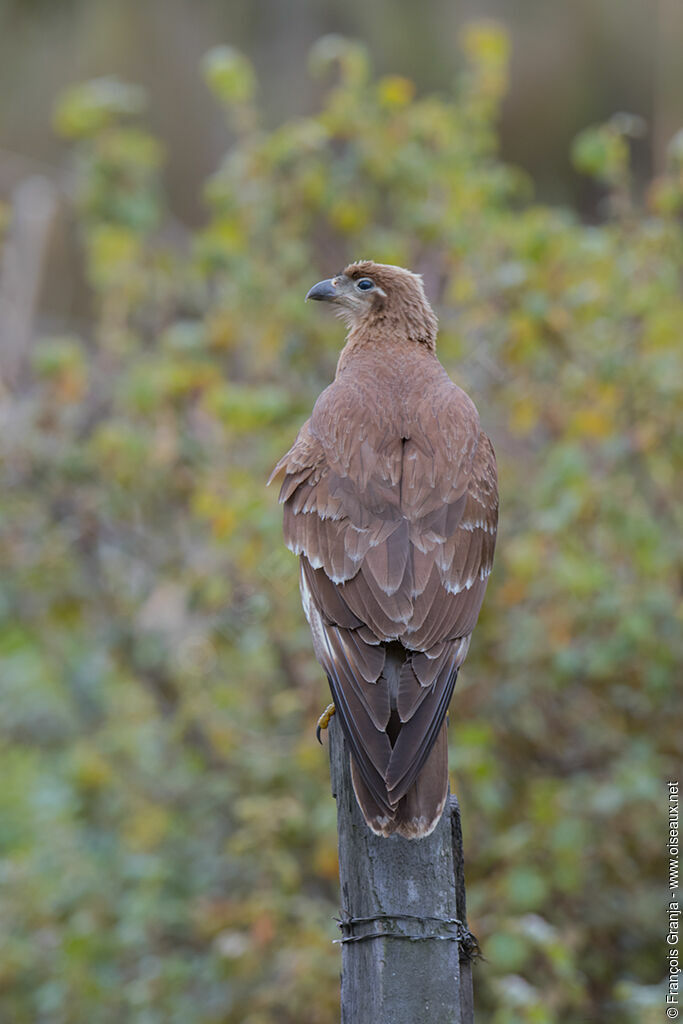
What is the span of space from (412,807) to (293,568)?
7.30 feet

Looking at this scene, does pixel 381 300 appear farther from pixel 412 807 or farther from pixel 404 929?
pixel 404 929

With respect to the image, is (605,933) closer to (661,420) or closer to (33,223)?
(661,420)

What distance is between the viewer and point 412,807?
2.64 m

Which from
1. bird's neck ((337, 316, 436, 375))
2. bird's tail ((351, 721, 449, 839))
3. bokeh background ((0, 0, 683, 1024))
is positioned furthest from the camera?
bokeh background ((0, 0, 683, 1024))

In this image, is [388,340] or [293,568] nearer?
[388,340]

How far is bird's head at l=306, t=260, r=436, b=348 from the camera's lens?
14.3 feet

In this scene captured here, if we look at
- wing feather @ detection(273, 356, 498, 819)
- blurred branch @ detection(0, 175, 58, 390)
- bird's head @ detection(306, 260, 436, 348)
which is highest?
blurred branch @ detection(0, 175, 58, 390)

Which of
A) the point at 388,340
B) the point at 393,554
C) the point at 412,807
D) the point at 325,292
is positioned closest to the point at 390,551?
the point at 393,554

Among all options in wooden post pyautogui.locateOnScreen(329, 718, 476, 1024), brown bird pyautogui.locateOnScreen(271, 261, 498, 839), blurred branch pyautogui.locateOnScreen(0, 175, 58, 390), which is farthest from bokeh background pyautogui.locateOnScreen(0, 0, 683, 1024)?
wooden post pyautogui.locateOnScreen(329, 718, 476, 1024)

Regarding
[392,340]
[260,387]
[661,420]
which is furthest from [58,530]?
[661,420]

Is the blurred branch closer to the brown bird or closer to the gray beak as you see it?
the gray beak

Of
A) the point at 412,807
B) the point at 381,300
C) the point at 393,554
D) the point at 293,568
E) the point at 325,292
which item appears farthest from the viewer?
the point at 293,568

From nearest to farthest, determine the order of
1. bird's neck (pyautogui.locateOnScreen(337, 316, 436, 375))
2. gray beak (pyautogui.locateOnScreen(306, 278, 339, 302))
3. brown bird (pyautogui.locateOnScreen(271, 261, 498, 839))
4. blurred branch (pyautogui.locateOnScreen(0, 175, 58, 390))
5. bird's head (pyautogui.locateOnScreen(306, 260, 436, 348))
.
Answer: brown bird (pyautogui.locateOnScreen(271, 261, 498, 839))
bird's neck (pyautogui.locateOnScreen(337, 316, 436, 375))
bird's head (pyautogui.locateOnScreen(306, 260, 436, 348))
gray beak (pyautogui.locateOnScreen(306, 278, 339, 302))
blurred branch (pyautogui.locateOnScreen(0, 175, 58, 390))

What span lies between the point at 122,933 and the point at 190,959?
0.45m
